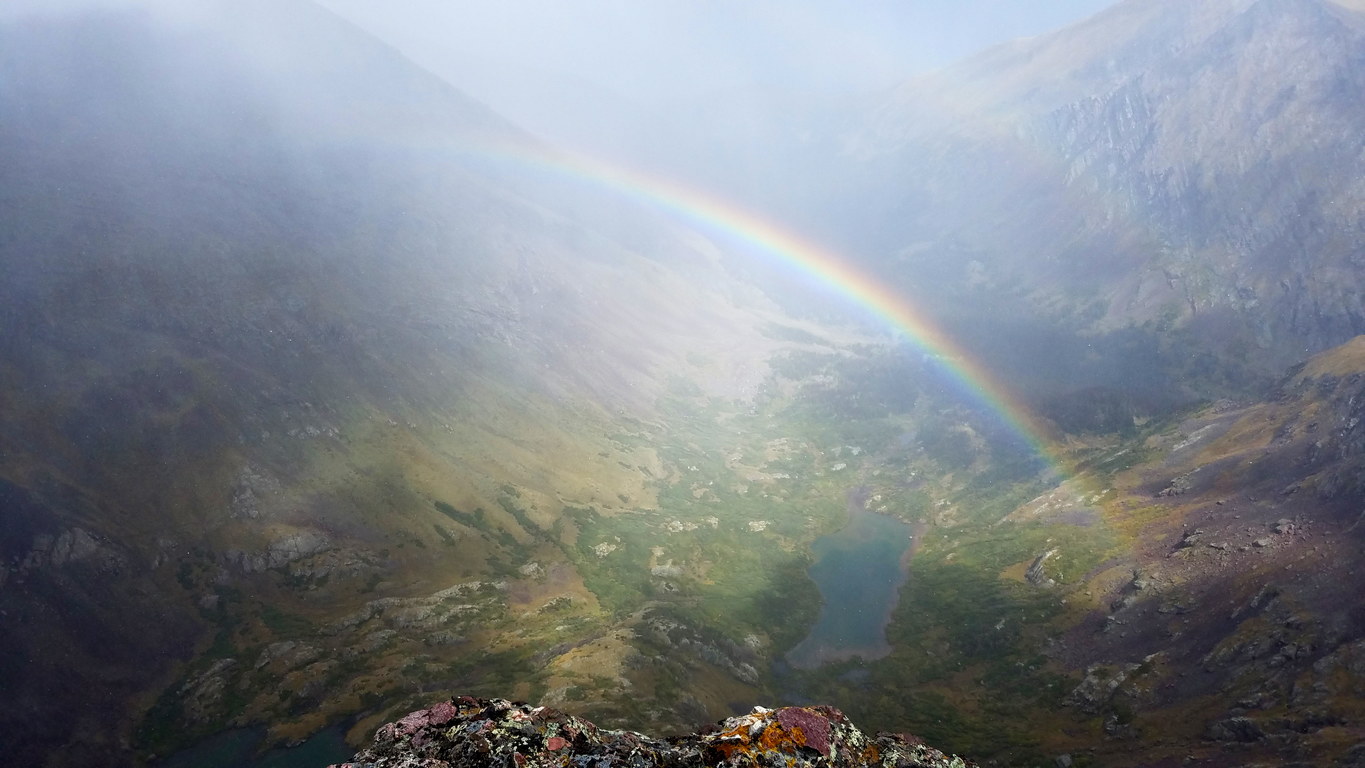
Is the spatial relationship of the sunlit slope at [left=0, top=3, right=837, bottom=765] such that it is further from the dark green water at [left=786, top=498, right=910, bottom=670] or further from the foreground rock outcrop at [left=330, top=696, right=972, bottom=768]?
the foreground rock outcrop at [left=330, top=696, right=972, bottom=768]

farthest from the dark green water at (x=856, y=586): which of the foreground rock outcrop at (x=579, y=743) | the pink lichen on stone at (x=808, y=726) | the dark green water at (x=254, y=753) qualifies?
the foreground rock outcrop at (x=579, y=743)

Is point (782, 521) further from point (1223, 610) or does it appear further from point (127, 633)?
point (127, 633)

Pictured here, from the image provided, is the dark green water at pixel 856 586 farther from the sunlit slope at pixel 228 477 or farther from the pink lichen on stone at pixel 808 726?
the pink lichen on stone at pixel 808 726

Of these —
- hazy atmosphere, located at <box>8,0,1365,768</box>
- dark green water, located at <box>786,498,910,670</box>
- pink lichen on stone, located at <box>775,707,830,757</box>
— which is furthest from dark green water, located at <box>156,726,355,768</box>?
pink lichen on stone, located at <box>775,707,830,757</box>

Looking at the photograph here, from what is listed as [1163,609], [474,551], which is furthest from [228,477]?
[1163,609]

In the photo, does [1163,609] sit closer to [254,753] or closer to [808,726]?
[808,726]

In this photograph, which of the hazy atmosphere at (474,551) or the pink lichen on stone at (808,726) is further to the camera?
the hazy atmosphere at (474,551)
